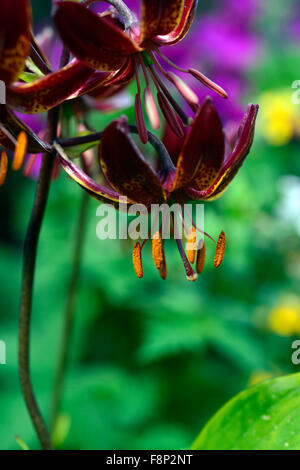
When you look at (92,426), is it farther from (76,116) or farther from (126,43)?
(126,43)

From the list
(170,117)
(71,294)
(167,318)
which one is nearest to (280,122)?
(167,318)

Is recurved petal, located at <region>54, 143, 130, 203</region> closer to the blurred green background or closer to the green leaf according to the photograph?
the green leaf

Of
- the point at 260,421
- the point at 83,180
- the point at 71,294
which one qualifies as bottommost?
the point at 260,421

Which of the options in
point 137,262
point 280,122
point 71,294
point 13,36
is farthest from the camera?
point 280,122

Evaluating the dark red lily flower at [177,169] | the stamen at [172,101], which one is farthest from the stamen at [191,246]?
the stamen at [172,101]

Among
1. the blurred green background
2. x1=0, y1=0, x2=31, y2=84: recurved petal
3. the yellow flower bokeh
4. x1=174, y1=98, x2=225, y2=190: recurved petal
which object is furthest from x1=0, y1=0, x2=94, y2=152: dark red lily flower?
the yellow flower bokeh

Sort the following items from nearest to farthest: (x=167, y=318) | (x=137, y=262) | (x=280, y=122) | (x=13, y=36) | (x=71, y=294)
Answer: (x=13, y=36) < (x=137, y=262) < (x=71, y=294) < (x=167, y=318) < (x=280, y=122)

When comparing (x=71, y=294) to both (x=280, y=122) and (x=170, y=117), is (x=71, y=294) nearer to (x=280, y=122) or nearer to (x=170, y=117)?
(x=170, y=117)

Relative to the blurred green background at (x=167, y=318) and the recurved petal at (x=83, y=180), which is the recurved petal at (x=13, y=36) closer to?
the recurved petal at (x=83, y=180)
